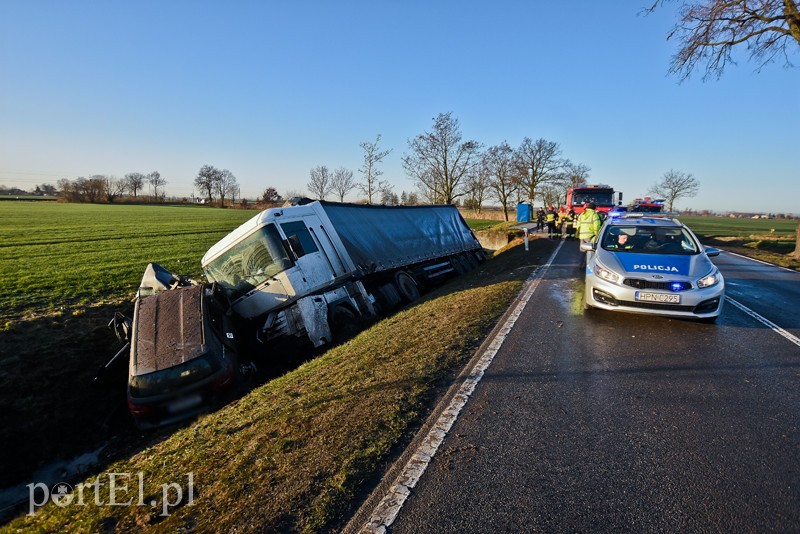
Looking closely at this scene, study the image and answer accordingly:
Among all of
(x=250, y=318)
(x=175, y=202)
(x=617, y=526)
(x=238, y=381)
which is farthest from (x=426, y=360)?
(x=175, y=202)

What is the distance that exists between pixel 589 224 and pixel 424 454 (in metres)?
10.8

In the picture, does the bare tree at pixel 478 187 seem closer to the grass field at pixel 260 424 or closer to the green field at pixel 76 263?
the green field at pixel 76 263

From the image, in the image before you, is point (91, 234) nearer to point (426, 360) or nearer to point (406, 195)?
point (426, 360)

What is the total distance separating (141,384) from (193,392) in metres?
0.64

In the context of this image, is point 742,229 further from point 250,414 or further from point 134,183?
point 134,183

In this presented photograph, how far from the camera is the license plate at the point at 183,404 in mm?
5383

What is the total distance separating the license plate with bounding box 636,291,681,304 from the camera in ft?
18.5

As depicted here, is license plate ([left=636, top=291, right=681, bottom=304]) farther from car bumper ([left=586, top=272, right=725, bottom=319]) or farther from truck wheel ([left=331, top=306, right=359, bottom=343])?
truck wheel ([left=331, top=306, right=359, bottom=343])

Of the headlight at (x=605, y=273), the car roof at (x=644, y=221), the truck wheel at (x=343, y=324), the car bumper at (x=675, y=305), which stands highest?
the car roof at (x=644, y=221)

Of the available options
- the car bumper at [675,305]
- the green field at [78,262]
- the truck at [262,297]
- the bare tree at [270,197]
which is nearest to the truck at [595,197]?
the green field at [78,262]

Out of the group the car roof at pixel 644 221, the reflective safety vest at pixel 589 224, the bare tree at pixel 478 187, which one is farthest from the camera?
the bare tree at pixel 478 187

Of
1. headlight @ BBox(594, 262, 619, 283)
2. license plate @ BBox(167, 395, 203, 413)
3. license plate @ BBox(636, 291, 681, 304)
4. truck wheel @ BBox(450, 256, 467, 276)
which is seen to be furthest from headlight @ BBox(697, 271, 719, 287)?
truck wheel @ BBox(450, 256, 467, 276)

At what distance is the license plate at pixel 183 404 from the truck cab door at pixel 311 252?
271 centimetres

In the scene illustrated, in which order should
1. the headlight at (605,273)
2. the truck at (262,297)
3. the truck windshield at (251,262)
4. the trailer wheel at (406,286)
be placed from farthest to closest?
the trailer wheel at (406,286)
the truck windshield at (251,262)
the headlight at (605,273)
the truck at (262,297)
